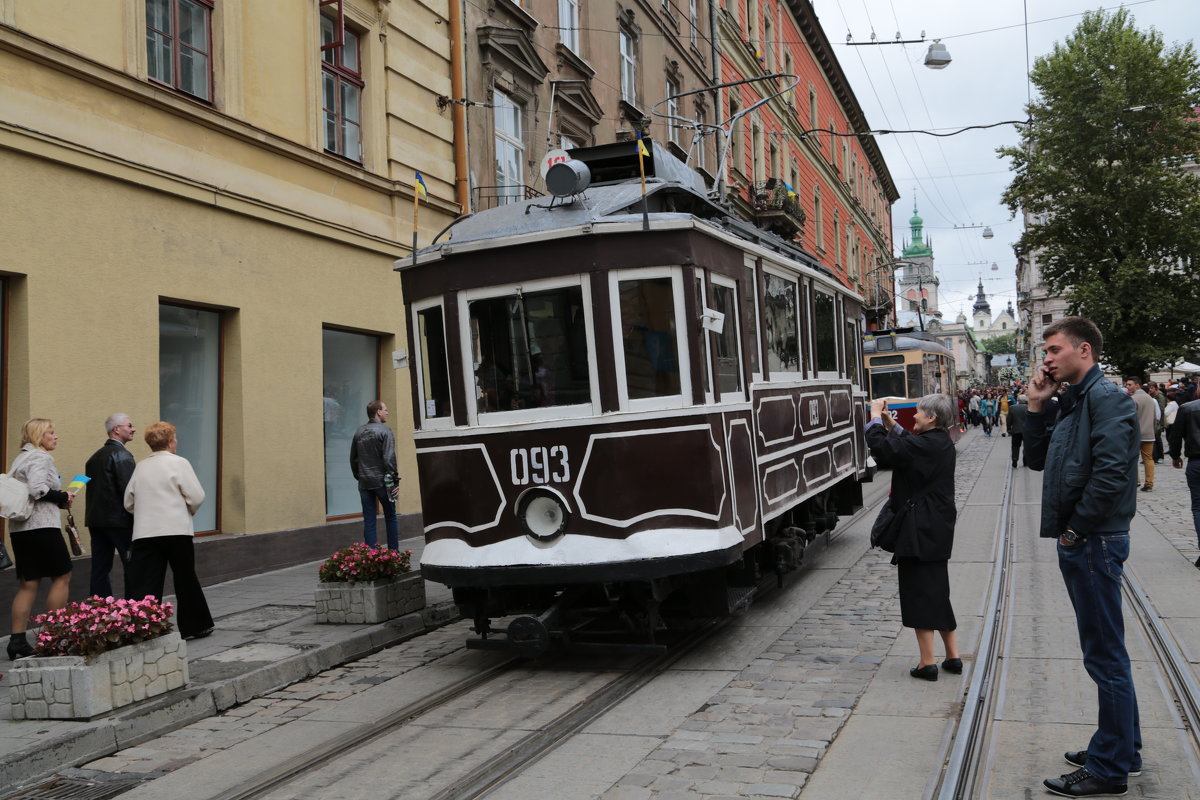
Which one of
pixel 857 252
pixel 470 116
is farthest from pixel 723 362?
pixel 857 252

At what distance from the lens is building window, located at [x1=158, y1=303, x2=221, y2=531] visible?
10719mm

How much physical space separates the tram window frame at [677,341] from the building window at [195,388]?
17.9ft

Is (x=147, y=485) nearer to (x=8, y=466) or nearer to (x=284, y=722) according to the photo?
(x=8, y=466)

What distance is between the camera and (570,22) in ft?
65.8

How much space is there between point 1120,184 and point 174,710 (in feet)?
124

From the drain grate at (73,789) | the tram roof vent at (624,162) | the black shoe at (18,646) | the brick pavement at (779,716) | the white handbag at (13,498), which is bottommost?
the drain grate at (73,789)

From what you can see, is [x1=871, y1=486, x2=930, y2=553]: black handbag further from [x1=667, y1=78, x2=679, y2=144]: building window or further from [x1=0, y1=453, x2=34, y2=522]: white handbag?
[x1=667, y1=78, x2=679, y2=144]: building window

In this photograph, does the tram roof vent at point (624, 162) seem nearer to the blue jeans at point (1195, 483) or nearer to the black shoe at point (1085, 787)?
the blue jeans at point (1195, 483)

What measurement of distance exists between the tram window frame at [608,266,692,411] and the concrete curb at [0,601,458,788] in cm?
274

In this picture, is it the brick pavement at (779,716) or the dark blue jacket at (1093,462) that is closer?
the dark blue jacket at (1093,462)

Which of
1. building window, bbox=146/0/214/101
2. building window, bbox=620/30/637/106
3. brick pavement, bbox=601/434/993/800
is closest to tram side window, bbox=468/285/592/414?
brick pavement, bbox=601/434/993/800

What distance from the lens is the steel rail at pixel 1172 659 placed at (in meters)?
5.45

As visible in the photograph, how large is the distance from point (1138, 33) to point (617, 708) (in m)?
38.4

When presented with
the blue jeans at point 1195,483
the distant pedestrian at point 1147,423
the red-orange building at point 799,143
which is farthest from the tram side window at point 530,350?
the red-orange building at point 799,143
